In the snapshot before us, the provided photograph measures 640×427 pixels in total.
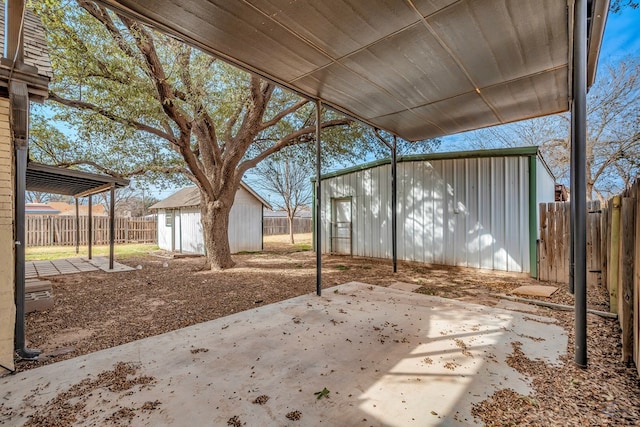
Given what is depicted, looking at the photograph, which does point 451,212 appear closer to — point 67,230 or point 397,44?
point 397,44

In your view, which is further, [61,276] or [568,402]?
[61,276]

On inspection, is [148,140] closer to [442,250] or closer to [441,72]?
[441,72]

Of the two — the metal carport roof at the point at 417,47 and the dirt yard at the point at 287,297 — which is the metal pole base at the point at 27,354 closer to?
the dirt yard at the point at 287,297

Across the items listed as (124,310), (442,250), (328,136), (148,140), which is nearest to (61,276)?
(124,310)

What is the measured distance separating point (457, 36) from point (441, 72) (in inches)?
29.6

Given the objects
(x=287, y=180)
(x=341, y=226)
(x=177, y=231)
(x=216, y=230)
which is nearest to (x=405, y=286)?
(x=341, y=226)

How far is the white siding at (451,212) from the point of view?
6.37m

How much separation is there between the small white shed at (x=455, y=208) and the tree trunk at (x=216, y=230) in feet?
13.5

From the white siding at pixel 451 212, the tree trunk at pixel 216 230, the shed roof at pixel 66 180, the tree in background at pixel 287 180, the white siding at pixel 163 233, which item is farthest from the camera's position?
the tree in background at pixel 287 180

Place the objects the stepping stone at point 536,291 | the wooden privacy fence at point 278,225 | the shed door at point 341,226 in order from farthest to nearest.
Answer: the wooden privacy fence at point 278,225, the shed door at point 341,226, the stepping stone at point 536,291

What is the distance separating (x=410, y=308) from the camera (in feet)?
13.1

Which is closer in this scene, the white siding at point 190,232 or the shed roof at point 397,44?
A: the shed roof at point 397,44

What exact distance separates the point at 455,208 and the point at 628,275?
16.0 feet

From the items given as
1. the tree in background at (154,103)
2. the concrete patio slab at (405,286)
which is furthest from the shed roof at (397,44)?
the concrete patio slab at (405,286)
